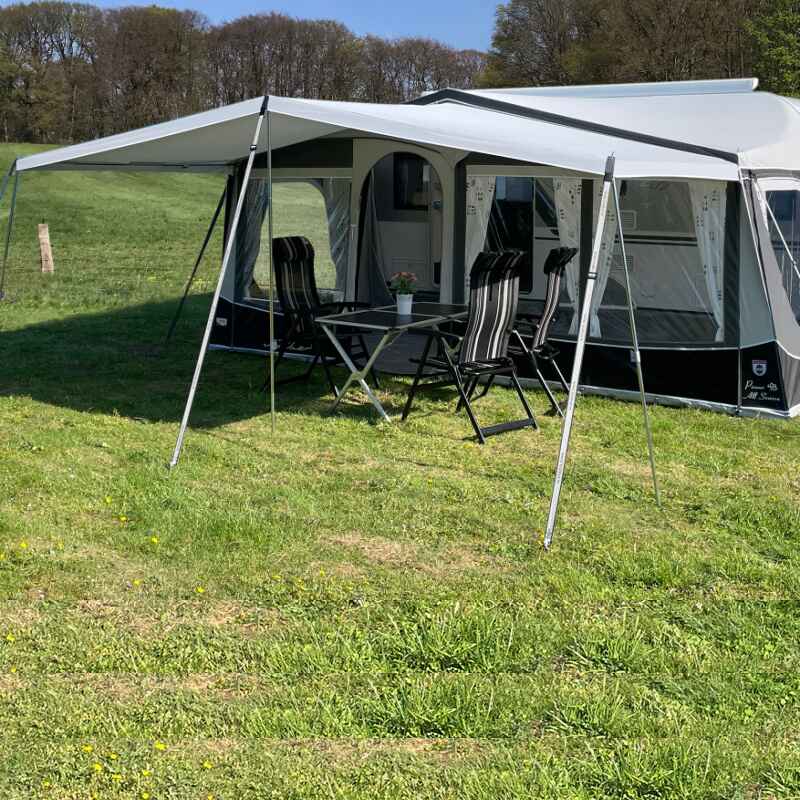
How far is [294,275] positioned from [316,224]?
5.22 feet

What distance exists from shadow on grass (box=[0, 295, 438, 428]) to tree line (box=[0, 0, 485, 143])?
2479 cm

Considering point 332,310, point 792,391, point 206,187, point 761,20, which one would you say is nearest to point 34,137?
point 206,187

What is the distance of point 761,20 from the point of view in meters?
22.5

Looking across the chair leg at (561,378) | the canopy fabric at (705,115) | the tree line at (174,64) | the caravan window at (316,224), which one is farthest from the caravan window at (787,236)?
the tree line at (174,64)

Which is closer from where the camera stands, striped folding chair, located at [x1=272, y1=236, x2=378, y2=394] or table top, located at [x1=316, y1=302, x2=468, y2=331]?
table top, located at [x1=316, y1=302, x2=468, y2=331]

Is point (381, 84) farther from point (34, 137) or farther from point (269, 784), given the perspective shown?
point (269, 784)

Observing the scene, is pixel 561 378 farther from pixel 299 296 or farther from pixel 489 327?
pixel 299 296

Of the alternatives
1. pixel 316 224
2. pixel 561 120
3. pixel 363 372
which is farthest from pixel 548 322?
pixel 316 224

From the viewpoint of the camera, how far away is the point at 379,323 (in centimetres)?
671

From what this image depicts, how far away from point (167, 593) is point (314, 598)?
0.52 metres

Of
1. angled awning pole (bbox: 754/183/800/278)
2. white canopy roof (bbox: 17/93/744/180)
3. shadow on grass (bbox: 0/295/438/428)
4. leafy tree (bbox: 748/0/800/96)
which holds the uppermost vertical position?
leafy tree (bbox: 748/0/800/96)

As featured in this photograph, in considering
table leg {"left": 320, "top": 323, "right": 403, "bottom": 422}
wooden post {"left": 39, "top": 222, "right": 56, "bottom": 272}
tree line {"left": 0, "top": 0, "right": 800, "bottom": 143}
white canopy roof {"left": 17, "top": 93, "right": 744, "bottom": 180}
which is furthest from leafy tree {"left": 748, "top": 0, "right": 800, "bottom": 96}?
table leg {"left": 320, "top": 323, "right": 403, "bottom": 422}

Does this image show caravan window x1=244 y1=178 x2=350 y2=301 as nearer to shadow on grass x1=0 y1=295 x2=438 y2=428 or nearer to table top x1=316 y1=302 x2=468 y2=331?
shadow on grass x1=0 y1=295 x2=438 y2=428

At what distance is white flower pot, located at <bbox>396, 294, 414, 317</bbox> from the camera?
690 centimetres
